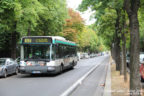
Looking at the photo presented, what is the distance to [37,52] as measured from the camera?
1633 cm

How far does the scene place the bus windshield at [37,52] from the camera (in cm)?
1622

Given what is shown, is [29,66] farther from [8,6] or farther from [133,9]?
[133,9]

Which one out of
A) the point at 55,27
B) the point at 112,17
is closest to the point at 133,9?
the point at 112,17

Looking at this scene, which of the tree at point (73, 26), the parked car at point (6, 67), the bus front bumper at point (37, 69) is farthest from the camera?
the tree at point (73, 26)

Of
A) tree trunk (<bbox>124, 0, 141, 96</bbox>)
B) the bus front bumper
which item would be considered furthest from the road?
tree trunk (<bbox>124, 0, 141, 96</bbox>)

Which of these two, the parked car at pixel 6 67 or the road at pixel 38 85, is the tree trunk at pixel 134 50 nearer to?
the road at pixel 38 85

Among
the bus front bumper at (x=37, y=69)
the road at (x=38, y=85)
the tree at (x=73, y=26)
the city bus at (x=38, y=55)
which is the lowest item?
the road at (x=38, y=85)

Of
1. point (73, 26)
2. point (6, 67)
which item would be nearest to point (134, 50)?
point (6, 67)

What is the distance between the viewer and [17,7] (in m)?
16.2

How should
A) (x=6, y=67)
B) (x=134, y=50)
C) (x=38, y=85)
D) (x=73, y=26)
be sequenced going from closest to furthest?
(x=134, y=50), (x=38, y=85), (x=6, y=67), (x=73, y=26)

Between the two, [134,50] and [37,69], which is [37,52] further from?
[134,50]

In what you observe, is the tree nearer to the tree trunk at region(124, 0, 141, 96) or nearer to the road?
the road

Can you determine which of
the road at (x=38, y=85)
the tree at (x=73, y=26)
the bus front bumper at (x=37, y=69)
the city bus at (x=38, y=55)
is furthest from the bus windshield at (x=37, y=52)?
the tree at (x=73, y=26)

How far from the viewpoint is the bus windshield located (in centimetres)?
1622
